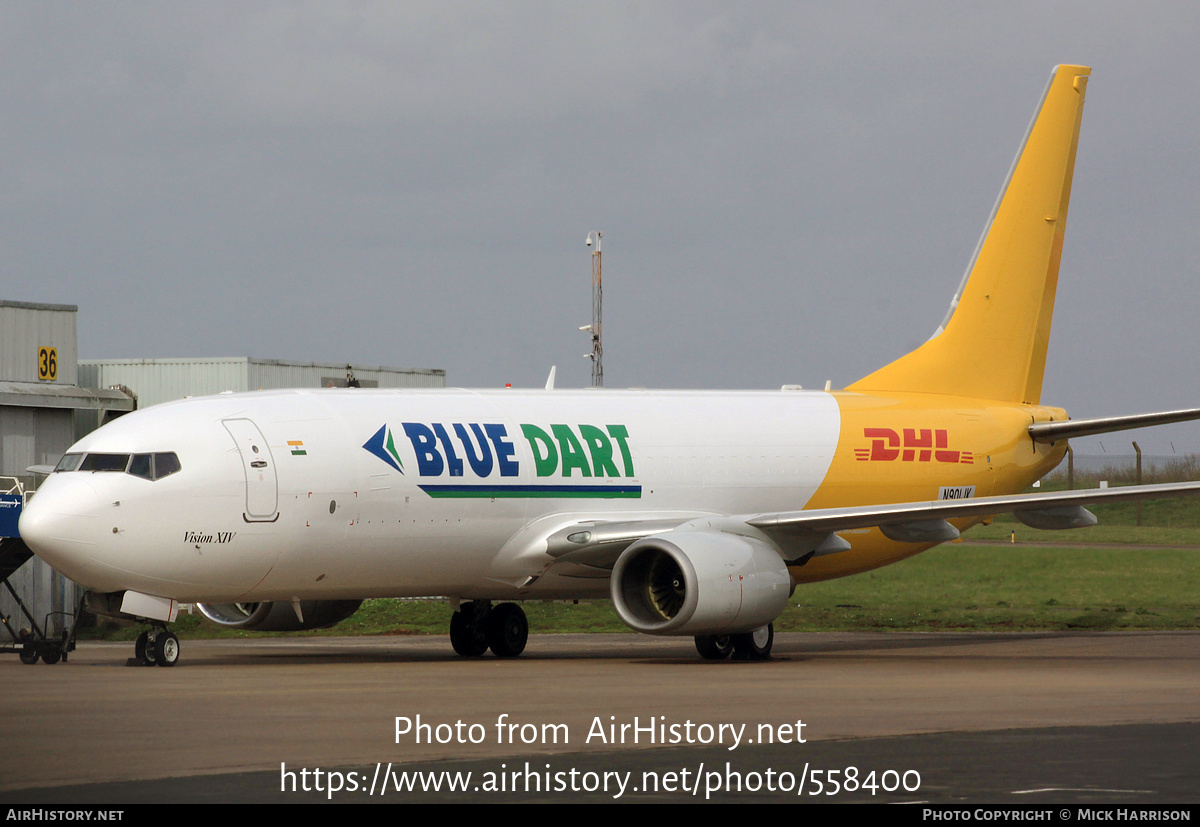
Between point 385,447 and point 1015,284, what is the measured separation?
1408cm

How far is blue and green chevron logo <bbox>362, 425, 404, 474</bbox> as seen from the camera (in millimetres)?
22609

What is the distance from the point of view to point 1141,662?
22.6 metres

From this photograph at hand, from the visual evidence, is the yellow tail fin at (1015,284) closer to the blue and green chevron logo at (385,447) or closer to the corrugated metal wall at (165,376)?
the blue and green chevron logo at (385,447)

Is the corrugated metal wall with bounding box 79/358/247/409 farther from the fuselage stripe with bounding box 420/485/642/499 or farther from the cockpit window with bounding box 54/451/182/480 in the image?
the cockpit window with bounding box 54/451/182/480

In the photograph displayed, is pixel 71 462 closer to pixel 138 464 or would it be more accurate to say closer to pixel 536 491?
pixel 138 464

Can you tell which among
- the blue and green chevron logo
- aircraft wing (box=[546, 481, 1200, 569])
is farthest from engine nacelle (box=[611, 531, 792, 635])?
the blue and green chevron logo

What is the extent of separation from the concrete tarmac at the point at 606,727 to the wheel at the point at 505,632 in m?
2.11

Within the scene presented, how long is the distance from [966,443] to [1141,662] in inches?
291

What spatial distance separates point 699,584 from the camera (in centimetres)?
2195

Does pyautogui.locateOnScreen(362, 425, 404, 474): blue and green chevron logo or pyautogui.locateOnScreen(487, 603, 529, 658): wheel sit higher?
pyautogui.locateOnScreen(362, 425, 404, 474): blue and green chevron logo

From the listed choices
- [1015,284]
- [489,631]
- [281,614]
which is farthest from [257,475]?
[1015,284]

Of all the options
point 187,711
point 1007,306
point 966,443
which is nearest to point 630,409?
point 966,443

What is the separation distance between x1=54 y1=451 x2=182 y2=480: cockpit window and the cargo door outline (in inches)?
33.8

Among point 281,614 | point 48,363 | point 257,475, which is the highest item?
point 48,363
